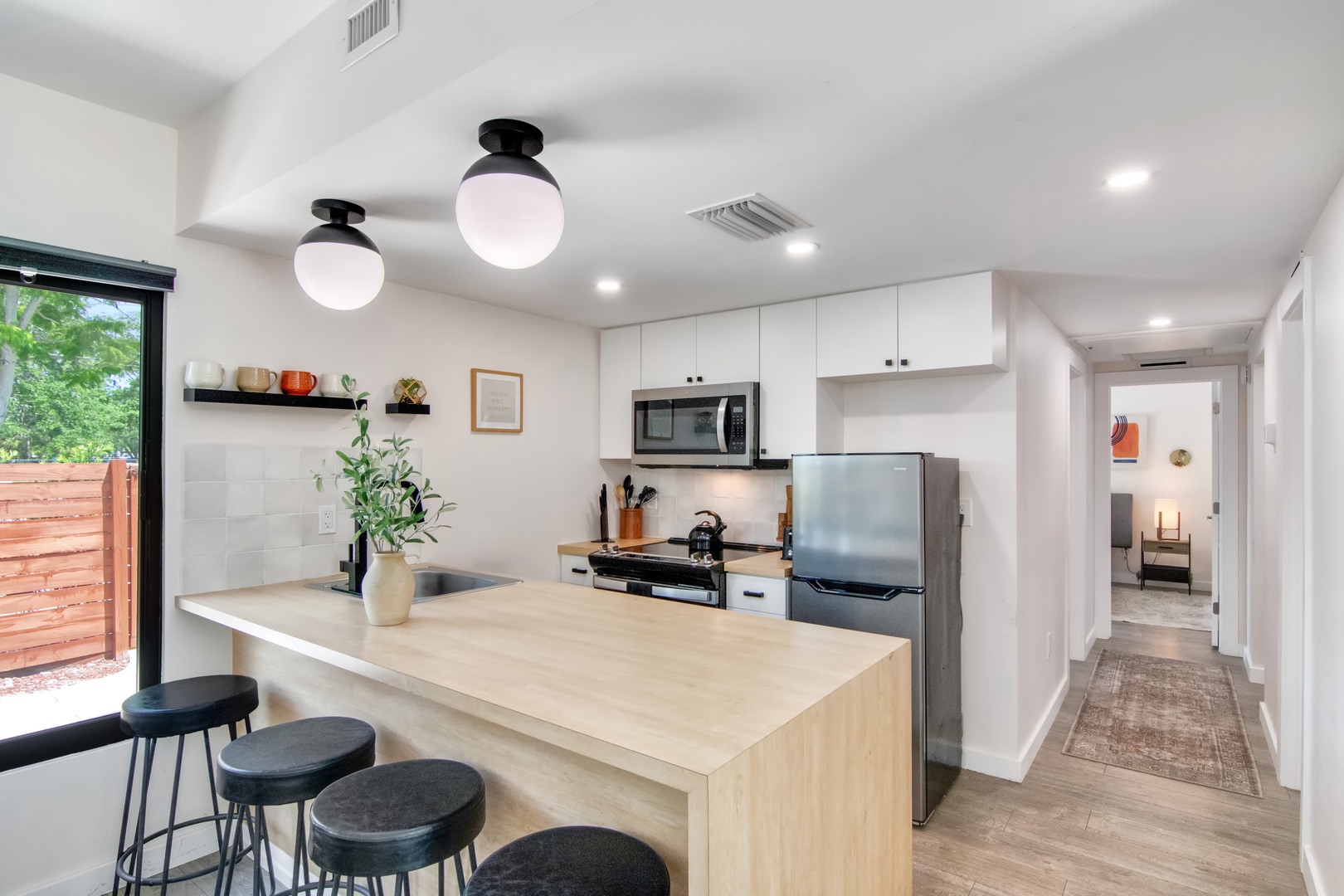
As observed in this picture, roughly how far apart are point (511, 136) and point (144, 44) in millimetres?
1186

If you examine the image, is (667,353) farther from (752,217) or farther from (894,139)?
(894,139)

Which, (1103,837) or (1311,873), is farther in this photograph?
(1103,837)

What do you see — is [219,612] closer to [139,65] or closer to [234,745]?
[234,745]

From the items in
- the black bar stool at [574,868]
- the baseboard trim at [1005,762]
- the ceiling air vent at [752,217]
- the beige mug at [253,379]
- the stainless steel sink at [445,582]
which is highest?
the ceiling air vent at [752,217]

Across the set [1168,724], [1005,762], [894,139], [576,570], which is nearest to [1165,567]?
[1168,724]

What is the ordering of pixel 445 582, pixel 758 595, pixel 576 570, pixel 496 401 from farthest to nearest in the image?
pixel 576 570, pixel 496 401, pixel 758 595, pixel 445 582

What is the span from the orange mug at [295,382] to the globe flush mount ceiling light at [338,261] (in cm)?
64

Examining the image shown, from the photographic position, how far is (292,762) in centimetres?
162

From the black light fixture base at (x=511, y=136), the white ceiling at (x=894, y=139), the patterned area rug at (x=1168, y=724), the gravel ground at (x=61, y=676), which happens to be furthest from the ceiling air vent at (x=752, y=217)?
the patterned area rug at (x=1168, y=724)

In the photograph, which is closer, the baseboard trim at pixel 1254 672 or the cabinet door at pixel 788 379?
the cabinet door at pixel 788 379

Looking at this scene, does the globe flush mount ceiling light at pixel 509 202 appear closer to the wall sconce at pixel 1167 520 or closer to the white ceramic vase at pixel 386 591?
the white ceramic vase at pixel 386 591

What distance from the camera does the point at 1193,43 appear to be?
1271 millimetres

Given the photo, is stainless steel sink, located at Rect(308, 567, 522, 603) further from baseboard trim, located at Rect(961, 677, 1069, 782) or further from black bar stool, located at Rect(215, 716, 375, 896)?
baseboard trim, located at Rect(961, 677, 1069, 782)

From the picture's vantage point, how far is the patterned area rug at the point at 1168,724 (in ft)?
10.4
